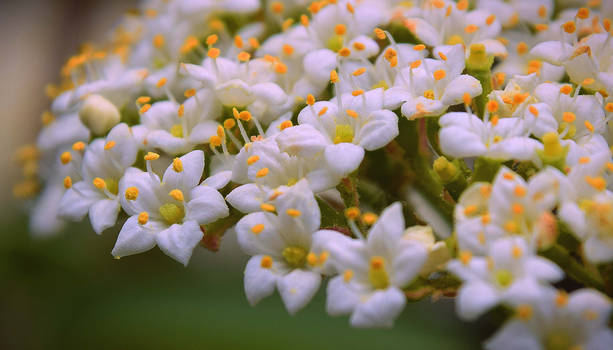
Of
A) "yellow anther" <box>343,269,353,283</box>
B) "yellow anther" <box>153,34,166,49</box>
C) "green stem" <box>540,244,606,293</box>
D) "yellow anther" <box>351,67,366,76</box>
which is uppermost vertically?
"yellow anther" <box>153,34,166,49</box>

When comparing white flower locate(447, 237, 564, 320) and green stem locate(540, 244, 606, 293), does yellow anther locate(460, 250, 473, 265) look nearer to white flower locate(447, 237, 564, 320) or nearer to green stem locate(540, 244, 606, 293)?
white flower locate(447, 237, 564, 320)

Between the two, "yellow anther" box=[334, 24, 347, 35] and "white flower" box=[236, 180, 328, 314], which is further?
"yellow anther" box=[334, 24, 347, 35]

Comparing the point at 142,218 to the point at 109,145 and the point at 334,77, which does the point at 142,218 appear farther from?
the point at 334,77

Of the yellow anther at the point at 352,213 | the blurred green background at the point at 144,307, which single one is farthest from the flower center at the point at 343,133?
the blurred green background at the point at 144,307

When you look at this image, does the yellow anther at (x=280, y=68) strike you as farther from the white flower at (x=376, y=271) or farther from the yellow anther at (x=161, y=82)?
the white flower at (x=376, y=271)

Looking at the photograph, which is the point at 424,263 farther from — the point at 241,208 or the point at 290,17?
the point at 290,17

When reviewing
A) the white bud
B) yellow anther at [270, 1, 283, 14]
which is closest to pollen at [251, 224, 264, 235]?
the white bud

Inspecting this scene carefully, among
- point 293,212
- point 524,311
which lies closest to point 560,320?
point 524,311
